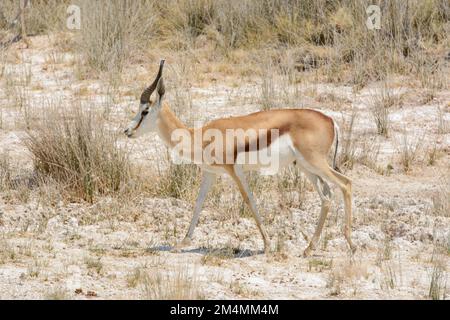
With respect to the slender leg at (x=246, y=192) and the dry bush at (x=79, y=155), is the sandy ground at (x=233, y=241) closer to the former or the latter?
the slender leg at (x=246, y=192)

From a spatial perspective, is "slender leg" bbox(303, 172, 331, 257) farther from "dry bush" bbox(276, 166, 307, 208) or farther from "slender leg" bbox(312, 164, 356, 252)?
"dry bush" bbox(276, 166, 307, 208)

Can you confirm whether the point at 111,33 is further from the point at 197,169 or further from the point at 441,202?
the point at 441,202

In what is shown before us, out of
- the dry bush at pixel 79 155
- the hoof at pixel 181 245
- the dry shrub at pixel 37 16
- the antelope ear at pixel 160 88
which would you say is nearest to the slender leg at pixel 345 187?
the hoof at pixel 181 245

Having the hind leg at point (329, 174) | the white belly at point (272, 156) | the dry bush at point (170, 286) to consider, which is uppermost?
the white belly at point (272, 156)

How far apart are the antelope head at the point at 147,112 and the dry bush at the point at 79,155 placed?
1423 millimetres

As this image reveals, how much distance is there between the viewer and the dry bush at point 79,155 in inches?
410

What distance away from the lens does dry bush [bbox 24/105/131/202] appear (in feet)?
34.1

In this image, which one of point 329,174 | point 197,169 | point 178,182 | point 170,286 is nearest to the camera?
point 170,286

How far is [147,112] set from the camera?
903cm

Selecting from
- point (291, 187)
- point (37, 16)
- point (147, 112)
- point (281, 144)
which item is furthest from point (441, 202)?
point (37, 16)

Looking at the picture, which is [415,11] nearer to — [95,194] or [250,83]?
[250,83]

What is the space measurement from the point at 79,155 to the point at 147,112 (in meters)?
1.77

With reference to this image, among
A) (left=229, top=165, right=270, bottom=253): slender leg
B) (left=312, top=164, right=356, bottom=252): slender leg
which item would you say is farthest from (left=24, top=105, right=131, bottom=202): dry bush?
(left=312, top=164, right=356, bottom=252): slender leg
